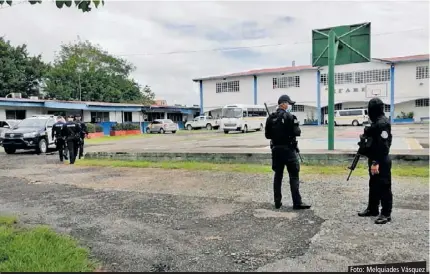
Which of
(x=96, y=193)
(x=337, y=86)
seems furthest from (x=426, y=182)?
(x=337, y=86)

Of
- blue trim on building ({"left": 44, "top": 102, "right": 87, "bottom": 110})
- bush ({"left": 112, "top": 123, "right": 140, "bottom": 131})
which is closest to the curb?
blue trim on building ({"left": 44, "top": 102, "right": 87, "bottom": 110})

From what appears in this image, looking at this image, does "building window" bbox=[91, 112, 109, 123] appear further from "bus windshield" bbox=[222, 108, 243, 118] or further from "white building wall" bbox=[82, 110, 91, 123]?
"bus windshield" bbox=[222, 108, 243, 118]

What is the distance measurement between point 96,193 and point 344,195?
4.52m

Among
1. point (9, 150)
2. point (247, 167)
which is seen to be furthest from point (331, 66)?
point (9, 150)

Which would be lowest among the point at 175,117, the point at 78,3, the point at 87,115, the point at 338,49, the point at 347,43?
the point at 175,117

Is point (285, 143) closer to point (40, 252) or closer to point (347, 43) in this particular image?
point (40, 252)

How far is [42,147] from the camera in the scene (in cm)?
1716

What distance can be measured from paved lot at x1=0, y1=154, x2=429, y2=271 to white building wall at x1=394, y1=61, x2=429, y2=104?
35.7 metres

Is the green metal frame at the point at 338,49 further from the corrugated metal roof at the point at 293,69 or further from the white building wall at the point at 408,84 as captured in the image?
the white building wall at the point at 408,84

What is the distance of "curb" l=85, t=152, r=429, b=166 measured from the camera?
9.50 metres

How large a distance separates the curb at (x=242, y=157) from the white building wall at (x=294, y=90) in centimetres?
3221

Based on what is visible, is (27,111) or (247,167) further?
(27,111)

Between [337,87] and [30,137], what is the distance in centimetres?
3409

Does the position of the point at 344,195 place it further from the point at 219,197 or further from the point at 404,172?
the point at 404,172
